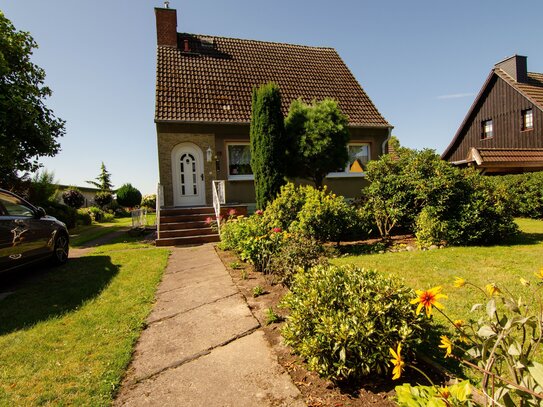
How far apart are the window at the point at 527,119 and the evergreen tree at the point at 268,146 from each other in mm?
18874

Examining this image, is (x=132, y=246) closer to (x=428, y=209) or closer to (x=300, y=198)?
(x=300, y=198)

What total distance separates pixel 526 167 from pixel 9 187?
25.9 meters

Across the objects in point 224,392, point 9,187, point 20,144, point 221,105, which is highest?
point 221,105

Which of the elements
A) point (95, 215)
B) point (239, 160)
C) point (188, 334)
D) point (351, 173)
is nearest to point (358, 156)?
point (351, 173)

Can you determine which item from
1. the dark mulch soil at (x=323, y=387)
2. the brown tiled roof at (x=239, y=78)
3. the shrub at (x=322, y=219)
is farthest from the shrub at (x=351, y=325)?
the brown tiled roof at (x=239, y=78)

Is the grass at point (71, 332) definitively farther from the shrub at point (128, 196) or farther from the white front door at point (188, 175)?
the shrub at point (128, 196)

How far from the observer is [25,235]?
18.6 ft

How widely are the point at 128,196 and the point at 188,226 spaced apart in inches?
861

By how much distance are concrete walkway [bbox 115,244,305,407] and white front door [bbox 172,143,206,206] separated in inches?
338

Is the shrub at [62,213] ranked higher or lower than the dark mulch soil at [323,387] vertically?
higher

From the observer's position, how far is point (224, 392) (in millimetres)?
2406

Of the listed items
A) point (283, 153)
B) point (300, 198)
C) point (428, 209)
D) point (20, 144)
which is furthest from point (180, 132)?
point (428, 209)

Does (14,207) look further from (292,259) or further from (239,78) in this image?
(239,78)

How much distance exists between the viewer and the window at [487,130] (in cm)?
2293
